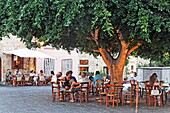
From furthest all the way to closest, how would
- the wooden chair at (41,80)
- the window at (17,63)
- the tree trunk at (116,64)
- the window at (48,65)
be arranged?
the window at (48,65)
the window at (17,63)
the wooden chair at (41,80)
the tree trunk at (116,64)

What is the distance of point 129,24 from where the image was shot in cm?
1052

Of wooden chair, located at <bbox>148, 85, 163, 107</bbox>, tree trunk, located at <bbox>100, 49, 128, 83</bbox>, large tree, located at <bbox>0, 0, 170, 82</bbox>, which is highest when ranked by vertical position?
large tree, located at <bbox>0, 0, 170, 82</bbox>

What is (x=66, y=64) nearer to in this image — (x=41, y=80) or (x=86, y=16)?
(x=41, y=80)

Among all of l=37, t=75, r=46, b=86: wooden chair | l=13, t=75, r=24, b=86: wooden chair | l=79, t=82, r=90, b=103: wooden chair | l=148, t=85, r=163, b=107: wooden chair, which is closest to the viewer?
l=148, t=85, r=163, b=107: wooden chair

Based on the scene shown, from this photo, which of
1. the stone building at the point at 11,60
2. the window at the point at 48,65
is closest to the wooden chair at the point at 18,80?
the stone building at the point at 11,60

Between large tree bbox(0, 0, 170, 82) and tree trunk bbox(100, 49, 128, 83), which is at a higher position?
large tree bbox(0, 0, 170, 82)

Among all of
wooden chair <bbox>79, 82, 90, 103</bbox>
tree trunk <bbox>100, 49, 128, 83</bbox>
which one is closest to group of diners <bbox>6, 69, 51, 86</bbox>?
wooden chair <bbox>79, 82, 90, 103</bbox>

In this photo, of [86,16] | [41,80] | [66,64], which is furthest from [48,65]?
[86,16]

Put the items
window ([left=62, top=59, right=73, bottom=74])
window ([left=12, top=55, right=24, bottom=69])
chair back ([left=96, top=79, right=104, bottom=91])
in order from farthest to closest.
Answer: window ([left=62, top=59, right=73, bottom=74]) → window ([left=12, top=55, right=24, bottom=69]) → chair back ([left=96, top=79, right=104, bottom=91])

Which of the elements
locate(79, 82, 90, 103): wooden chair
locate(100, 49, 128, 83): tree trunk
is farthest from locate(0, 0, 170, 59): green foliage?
locate(79, 82, 90, 103): wooden chair

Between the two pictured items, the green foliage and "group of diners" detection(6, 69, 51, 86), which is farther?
"group of diners" detection(6, 69, 51, 86)

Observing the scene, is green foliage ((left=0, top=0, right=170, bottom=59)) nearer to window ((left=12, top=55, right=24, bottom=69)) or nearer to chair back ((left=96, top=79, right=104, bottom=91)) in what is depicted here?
chair back ((left=96, top=79, right=104, bottom=91))

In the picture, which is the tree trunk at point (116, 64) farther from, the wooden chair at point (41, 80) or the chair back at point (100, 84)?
the wooden chair at point (41, 80)

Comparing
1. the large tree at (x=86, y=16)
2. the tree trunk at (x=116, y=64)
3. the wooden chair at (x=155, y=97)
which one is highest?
the large tree at (x=86, y=16)
